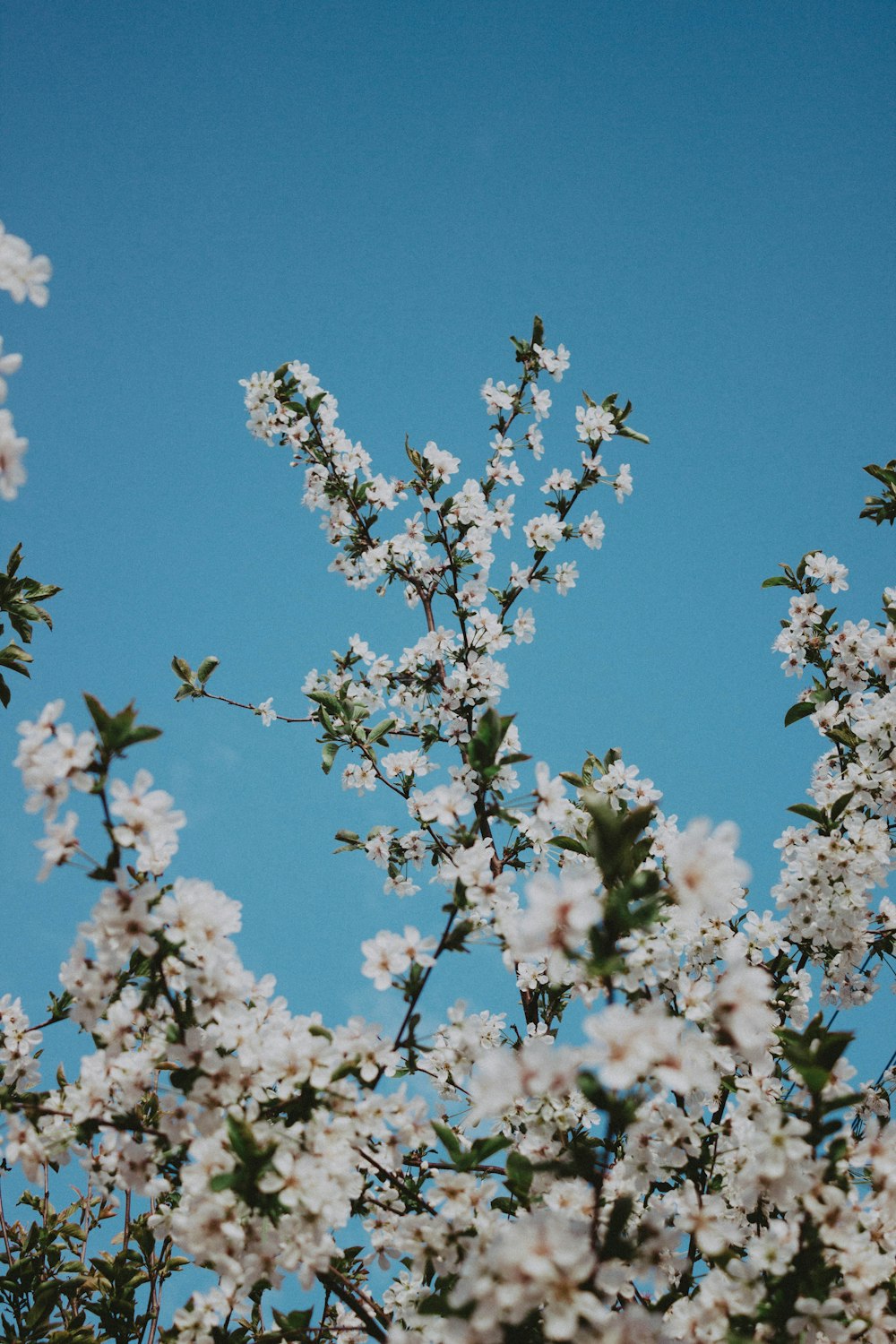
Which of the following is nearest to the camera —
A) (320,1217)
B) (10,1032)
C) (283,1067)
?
(320,1217)

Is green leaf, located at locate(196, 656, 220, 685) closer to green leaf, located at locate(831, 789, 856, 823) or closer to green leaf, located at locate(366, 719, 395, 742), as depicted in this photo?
green leaf, located at locate(366, 719, 395, 742)

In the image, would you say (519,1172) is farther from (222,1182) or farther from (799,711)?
(799,711)

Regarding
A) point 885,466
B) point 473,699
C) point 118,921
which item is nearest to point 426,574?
point 473,699

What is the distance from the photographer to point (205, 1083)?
2336 millimetres

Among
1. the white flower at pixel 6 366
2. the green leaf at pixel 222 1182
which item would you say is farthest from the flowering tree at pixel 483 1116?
the white flower at pixel 6 366

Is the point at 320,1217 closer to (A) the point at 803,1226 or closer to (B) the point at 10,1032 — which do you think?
(A) the point at 803,1226

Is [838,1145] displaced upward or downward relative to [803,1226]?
upward

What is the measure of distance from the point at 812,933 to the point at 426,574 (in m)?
3.55

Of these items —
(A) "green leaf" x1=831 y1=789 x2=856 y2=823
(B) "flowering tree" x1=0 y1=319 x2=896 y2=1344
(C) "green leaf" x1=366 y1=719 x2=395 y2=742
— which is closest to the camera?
(B) "flowering tree" x1=0 y1=319 x2=896 y2=1344

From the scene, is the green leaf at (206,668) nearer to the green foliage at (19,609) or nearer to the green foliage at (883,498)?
the green foliage at (19,609)

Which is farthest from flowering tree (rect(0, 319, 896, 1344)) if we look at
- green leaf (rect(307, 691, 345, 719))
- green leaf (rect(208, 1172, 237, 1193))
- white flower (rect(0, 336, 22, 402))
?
green leaf (rect(307, 691, 345, 719))

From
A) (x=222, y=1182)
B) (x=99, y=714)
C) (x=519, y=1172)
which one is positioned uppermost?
(x=99, y=714)

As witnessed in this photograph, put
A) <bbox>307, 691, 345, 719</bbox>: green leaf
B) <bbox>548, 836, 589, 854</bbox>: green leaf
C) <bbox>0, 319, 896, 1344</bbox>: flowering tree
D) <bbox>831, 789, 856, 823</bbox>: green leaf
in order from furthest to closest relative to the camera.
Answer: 1. <bbox>307, 691, 345, 719</bbox>: green leaf
2. <bbox>831, 789, 856, 823</bbox>: green leaf
3. <bbox>548, 836, 589, 854</bbox>: green leaf
4. <bbox>0, 319, 896, 1344</bbox>: flowering tree

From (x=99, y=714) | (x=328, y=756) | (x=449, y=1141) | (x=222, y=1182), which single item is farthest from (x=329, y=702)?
Answer: (x=222, y=1182)
